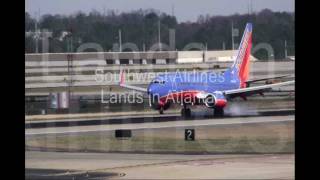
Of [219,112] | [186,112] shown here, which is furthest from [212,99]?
[186,112]

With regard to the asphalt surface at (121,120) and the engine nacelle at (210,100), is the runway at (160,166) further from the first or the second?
the engine nacelle at (210,100)

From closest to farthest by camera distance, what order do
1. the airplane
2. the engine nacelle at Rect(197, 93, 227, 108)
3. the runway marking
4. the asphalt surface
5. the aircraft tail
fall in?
the runway marking → the asphalt surface → the airplane → the engine nacelle at Rect(197, 93, 227, 108) → the aircraft tail

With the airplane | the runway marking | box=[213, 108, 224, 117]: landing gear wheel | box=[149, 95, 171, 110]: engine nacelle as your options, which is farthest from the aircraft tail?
the runway marking

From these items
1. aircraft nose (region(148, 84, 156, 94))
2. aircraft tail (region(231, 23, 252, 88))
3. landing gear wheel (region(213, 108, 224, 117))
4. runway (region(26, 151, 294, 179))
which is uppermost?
aircraft tail (region(231, 23, 252, 88))

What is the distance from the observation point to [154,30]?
13725 centimetres

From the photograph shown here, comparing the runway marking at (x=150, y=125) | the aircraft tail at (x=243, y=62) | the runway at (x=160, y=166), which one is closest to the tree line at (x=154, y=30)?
the aircraft tail at (x=243, y=62)

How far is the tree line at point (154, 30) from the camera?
12862 cm

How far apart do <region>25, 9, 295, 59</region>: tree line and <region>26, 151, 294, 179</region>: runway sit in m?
94.1

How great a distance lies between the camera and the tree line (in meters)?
129

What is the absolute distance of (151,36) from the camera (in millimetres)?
132125

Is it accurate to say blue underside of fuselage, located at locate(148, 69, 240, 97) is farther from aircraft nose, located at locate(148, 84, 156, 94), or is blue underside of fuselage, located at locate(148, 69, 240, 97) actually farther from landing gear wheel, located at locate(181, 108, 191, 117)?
landing gear wheel, located at locate(181, 108, 191, 117)

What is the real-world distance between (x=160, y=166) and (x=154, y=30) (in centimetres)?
11271

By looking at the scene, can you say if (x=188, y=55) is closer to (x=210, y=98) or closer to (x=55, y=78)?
(x=55, y=78)

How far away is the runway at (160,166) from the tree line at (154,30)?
94.1 meters
